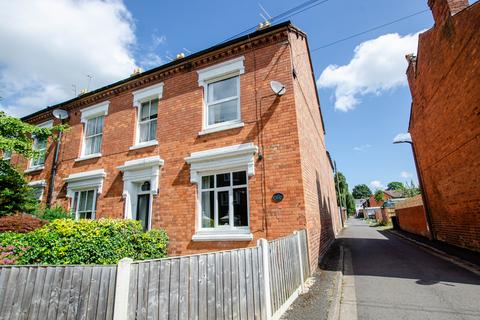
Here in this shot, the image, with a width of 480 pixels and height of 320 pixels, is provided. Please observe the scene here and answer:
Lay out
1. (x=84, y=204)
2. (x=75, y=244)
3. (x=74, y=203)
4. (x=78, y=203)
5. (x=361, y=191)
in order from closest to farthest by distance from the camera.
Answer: (x=75, y=244)
(x=84, y=204)
(x=78, y=203)
(x=74, y=203)
(x=361, y=191)

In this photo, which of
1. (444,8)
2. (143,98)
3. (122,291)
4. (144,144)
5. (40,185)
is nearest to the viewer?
(122,291)

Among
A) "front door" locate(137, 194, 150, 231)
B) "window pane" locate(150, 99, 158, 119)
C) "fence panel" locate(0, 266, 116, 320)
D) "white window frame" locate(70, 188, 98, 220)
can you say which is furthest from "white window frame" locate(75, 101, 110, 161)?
"fence panel" locate(0, 266, 116, 320)

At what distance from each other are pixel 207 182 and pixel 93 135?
6.81 m

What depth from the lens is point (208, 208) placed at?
790cm

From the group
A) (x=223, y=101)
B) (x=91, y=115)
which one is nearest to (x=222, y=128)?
(x=223, y=101)

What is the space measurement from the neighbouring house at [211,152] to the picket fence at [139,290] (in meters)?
3.35

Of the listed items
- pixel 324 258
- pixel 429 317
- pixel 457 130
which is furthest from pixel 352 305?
pixel 457 130

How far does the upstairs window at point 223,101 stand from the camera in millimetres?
8305

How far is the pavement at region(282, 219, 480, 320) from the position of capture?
4.24 m

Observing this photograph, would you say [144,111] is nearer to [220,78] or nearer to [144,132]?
[144,132]

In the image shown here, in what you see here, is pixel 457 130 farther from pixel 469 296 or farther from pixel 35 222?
pixel 35 222

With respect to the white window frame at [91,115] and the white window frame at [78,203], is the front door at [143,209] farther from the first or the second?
the white window frame at [91,115]

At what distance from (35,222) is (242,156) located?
7.04 m

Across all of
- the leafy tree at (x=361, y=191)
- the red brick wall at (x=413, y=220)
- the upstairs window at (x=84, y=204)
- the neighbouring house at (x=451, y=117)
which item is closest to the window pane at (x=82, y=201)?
the upstairs window at (x=84, y=204)
